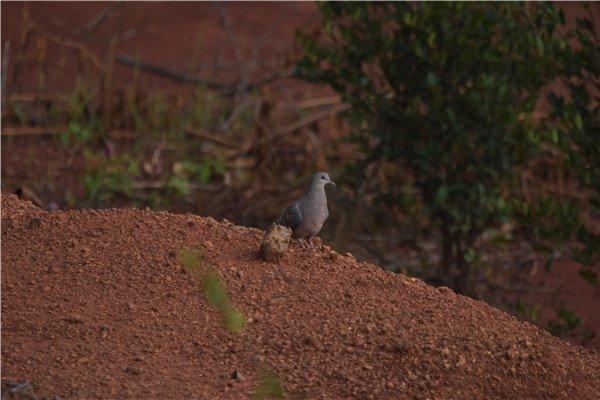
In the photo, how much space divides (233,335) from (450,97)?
3.59 metres

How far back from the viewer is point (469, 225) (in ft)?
26.2

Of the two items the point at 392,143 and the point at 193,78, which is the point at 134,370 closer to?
the point at 392,143

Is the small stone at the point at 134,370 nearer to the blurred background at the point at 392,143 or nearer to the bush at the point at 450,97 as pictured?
the blurred background at the point at 392,143

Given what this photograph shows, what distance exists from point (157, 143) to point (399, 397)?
611 centimetres

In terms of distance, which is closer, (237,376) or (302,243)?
(237,376)

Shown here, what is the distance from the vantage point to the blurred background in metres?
7.38

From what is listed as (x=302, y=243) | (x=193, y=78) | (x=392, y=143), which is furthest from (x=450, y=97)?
(x=193, y=78)

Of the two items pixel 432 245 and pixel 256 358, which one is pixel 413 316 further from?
pixel 432 245

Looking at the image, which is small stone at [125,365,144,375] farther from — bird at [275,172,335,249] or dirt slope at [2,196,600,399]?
bird at [275,172,335,249]

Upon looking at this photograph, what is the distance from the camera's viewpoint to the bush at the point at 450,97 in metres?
7.68

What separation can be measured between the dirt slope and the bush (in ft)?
7.77

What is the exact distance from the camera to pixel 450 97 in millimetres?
7938

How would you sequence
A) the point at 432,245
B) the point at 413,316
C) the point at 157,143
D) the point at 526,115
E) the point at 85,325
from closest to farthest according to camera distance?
the point at 85,325, the point at 413,316, the point at 526,115, the point at 432,245, the point at 157,143

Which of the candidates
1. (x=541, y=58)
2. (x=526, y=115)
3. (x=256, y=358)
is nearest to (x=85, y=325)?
(x=256, y=358)
